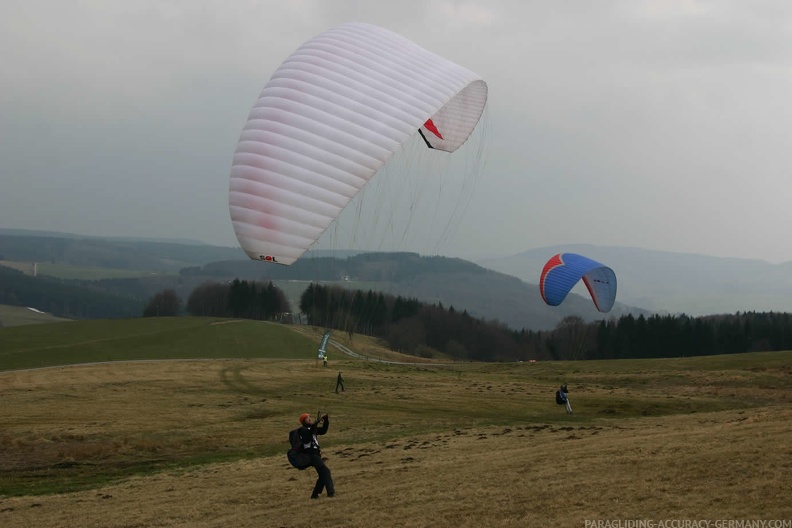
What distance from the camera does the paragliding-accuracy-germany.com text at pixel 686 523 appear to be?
1130cm

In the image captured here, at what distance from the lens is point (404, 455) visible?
22.1 meters

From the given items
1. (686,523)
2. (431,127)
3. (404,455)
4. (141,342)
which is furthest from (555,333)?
(686,523)

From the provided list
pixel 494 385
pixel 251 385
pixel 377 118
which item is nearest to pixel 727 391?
pixel 494 385

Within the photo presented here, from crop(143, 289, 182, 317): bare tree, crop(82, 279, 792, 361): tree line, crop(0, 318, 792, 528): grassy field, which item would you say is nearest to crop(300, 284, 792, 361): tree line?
crop(82, 279, 792, 361): tree line

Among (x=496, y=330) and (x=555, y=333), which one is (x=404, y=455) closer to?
(x=555, y=333)

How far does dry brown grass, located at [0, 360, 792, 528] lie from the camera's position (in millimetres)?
13742

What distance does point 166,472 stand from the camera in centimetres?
2273

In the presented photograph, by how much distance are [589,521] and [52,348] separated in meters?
74.3

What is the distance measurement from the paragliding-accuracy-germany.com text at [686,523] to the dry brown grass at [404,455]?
22 centimetres

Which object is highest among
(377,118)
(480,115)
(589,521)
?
(480,115)

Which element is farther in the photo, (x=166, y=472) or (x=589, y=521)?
(x=166, y=472)

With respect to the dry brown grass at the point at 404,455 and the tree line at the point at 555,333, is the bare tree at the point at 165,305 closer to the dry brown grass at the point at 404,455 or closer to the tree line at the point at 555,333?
the tree line at the point at 555,333

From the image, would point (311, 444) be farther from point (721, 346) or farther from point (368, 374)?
point (721, 346)

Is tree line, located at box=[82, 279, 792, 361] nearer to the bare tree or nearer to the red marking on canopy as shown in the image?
the bare tree
